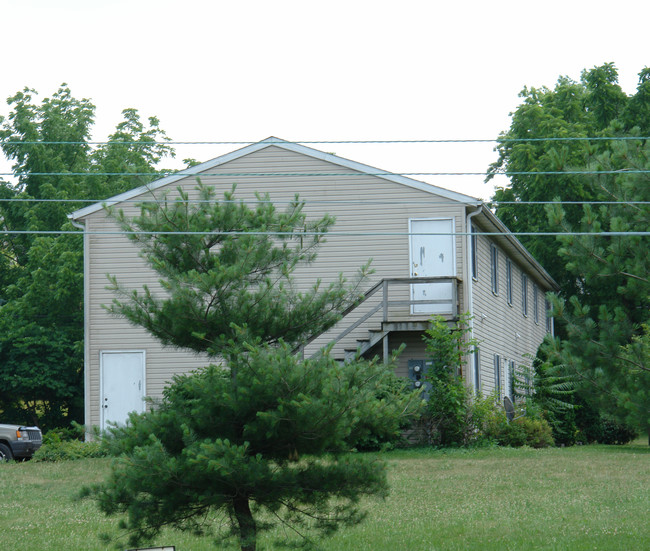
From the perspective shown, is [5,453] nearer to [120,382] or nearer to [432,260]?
[120,382]

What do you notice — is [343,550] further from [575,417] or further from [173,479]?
[575,417]

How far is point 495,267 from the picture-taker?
26.3 meters

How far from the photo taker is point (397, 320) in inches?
868

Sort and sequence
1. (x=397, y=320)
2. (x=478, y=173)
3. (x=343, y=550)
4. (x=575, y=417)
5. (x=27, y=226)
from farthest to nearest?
(x=27, y=226) < (x=575, y=417) < (x=397, y=320) < (x=478, y=173) < (x=343, y=550)

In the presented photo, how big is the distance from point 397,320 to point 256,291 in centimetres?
1310

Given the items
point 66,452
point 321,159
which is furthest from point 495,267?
point 66,452

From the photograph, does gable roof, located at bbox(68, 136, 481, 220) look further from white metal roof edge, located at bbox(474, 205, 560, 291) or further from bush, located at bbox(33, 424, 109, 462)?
bush, located at bbox(33, 424, 109, 462)

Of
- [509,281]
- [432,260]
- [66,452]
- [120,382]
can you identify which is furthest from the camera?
[509,281]

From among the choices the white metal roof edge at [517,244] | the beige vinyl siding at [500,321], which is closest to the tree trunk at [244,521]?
the white metal roof edge at [517,244]

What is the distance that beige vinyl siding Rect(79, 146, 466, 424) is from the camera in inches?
893

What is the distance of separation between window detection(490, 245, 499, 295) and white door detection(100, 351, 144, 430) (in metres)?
9.69

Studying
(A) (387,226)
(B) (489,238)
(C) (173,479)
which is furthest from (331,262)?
(C) (173,479)

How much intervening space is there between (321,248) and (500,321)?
7.04m

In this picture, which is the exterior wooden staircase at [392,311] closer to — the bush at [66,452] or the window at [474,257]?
the window at [474,257]
